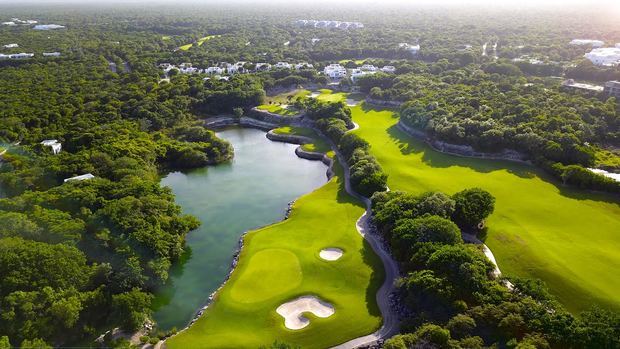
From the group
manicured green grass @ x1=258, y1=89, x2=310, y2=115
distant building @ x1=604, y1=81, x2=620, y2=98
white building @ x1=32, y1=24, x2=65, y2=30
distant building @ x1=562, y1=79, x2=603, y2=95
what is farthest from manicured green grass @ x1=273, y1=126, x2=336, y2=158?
white building @ x1=32, y1=24, x2=65, y2=30

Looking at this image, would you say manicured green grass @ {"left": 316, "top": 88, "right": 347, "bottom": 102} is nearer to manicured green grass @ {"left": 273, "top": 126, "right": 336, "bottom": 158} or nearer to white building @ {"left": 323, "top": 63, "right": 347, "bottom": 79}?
white building @ {"left": 323, "top": 63, "right": 347, "bottom": 79}

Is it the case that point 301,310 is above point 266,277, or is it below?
below

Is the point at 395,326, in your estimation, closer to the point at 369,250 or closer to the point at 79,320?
the point at 369,250

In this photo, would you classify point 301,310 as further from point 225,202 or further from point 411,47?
point 411,47

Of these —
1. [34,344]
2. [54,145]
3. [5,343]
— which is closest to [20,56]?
[54,145]

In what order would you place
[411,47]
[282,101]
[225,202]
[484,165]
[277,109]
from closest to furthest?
[225,202]
[484,165]
[277,109]
[282,101]
[411,47]

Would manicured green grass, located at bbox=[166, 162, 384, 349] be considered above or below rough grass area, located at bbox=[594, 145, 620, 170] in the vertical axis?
below
